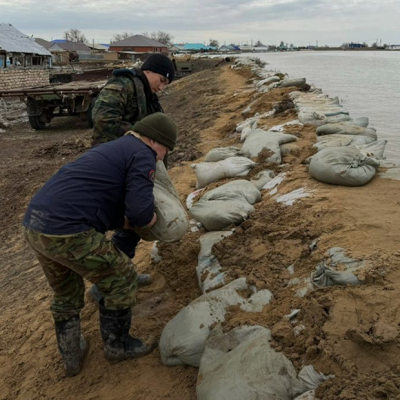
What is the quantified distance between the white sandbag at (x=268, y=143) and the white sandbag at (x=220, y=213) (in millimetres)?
1371

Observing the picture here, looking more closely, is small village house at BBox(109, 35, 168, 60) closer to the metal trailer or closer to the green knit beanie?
the metal trailer

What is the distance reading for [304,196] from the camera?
332 centimetres

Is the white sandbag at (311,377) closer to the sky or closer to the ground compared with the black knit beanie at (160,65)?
closer to the ground

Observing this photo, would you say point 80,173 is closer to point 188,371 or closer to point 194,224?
point 188,371

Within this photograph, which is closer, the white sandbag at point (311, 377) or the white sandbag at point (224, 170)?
the white sandbag at point (311, 377)

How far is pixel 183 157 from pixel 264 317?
463cm

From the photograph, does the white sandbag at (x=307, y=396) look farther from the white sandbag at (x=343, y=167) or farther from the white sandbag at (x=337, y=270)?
the white sandbag at (x=343, y=167)

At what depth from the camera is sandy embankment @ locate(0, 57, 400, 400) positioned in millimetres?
1697

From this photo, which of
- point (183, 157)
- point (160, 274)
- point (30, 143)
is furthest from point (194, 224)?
point (30, 143)

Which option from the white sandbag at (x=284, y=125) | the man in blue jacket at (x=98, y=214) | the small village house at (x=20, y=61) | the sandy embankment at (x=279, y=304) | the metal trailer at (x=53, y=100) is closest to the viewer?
the sandy embankment at (x=279, y=304)

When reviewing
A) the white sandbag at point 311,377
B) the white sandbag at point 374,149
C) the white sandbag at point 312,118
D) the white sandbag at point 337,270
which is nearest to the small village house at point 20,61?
the white sandbag at point 312,118

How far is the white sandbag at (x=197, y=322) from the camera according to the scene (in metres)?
2.09

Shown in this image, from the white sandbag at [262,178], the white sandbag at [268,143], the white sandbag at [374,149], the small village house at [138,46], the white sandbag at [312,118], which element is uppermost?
the small village house at [138,46]

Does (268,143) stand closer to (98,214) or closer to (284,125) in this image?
(284,125)
